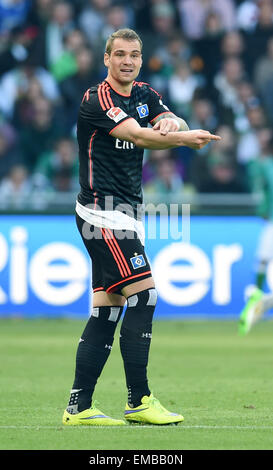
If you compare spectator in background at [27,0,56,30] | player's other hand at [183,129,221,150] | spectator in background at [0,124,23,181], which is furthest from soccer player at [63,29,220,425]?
spectator in background at [27,0,56,30]

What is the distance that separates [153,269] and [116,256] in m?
7.57

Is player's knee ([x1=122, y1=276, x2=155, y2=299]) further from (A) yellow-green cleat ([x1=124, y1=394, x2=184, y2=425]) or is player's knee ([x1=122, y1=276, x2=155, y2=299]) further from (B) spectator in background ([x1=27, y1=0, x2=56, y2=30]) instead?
(B) spectator in background ([x1=27, y1=0, x2=56, y2=30])

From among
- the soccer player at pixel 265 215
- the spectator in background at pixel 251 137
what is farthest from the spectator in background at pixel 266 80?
the soccer player at pixel 265 215

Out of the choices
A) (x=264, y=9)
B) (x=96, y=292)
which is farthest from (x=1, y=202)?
(x=96, y=292)

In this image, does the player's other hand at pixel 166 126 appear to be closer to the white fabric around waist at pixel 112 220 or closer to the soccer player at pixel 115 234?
the soccer player at pixel 115 234

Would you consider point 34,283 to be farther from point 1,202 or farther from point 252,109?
point 252,109

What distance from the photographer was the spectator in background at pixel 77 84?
15891 millimetres

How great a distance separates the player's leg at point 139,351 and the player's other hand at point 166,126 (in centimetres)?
96

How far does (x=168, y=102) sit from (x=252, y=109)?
1.32 m

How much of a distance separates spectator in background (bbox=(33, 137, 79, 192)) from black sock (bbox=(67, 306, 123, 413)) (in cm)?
849

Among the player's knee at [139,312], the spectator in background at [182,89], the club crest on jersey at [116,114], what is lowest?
the player's knee at [139,312]

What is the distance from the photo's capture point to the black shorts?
6.19 m

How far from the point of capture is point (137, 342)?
620 centimetres
